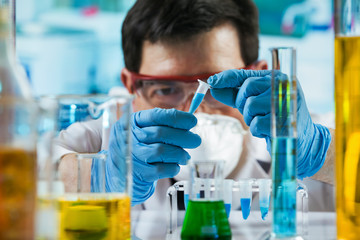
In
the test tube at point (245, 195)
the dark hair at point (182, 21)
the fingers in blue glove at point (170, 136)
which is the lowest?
the test tube at point (245, 195)

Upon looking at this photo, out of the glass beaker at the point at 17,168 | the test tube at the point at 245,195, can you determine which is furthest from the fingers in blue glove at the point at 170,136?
the glass beaker at the point at 17,168

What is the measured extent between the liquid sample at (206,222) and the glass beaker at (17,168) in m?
0.28

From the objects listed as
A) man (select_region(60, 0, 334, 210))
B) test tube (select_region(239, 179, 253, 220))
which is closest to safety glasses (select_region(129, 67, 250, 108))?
man (select_region(60, 0, 334, 210))

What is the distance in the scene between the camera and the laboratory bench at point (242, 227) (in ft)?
3.80

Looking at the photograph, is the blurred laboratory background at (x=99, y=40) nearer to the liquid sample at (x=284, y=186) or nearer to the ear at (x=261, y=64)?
the ear at (x=261, y=64)

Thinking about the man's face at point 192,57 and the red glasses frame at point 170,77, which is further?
the man's face at point 192,57

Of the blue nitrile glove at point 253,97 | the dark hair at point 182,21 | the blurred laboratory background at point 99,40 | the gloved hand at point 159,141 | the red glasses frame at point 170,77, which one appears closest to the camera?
the blue nitrile glove at point 253,97

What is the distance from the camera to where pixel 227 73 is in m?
1.33

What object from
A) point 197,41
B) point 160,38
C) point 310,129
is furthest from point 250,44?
point 310,129

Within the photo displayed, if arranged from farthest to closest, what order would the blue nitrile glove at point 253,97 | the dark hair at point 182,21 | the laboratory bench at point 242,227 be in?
the dark hair at point 182,21 → the blue nitrile glove at point 253,97 → the laboratory bench at point 242,227

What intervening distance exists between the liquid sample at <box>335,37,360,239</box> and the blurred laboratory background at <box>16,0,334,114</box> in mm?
3347

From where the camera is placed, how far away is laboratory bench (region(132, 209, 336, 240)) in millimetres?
1157

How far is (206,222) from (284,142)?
180mm

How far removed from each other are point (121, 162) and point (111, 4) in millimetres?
3558
